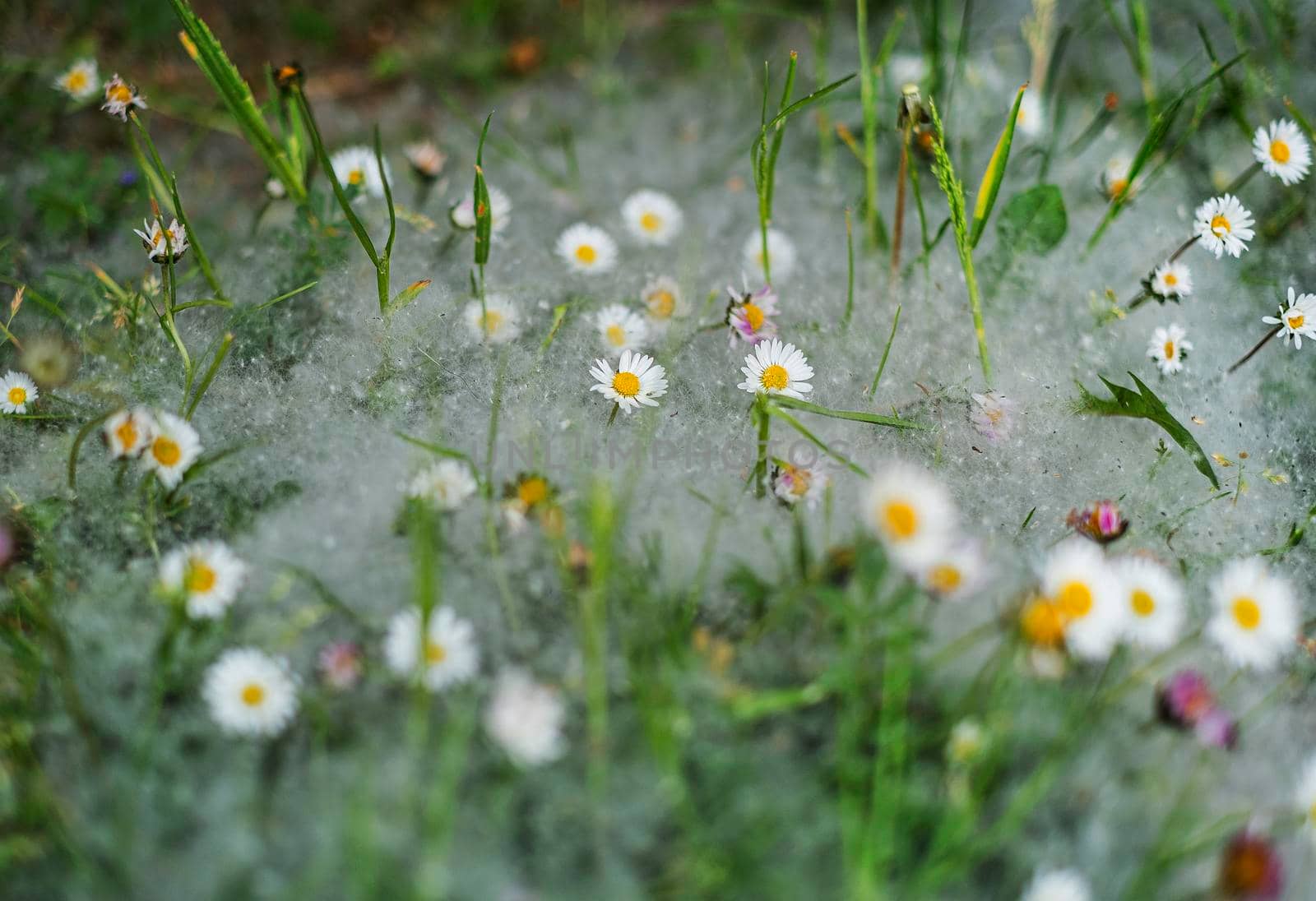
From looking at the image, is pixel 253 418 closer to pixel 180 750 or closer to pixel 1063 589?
pixel 180 750

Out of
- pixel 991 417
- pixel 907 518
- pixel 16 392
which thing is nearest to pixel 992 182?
pixel 991 417

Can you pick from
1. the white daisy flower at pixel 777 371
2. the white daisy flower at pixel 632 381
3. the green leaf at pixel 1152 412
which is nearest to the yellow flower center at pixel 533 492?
the white daisy flower at pixel 632 381

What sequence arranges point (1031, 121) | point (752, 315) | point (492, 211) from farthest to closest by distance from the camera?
point (1031, 121) < point (492, 211) < point (752, 315)

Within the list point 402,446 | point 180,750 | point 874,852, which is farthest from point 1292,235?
point 180,750

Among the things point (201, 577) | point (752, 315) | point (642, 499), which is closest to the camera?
point (201, 577)

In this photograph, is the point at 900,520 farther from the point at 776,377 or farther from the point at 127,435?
the point at 127,435

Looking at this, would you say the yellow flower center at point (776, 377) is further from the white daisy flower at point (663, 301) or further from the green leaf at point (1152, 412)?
the green leaf at point (1152, 412)
